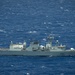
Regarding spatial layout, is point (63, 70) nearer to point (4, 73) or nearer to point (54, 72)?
point (54, 72)

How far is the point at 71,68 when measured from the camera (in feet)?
641

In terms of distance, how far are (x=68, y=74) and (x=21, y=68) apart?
12643 millimetres

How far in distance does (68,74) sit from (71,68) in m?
6.44

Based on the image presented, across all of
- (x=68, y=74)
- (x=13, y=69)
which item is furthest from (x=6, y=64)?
(x=68, y=74)

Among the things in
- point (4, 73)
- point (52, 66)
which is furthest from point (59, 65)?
point (4, 73)

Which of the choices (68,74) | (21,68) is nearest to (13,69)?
(21,68)

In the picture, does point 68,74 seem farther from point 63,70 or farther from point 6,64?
point 6,64

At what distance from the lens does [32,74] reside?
18838 centimetres

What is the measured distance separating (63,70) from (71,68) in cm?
316

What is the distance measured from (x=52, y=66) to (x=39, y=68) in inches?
156

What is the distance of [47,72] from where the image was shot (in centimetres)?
19100

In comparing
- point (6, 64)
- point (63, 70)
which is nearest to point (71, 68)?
point (63, 70)

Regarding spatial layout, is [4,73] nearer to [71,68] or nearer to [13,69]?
[13,69]

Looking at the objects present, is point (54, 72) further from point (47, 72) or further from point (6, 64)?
point (6, 64)
